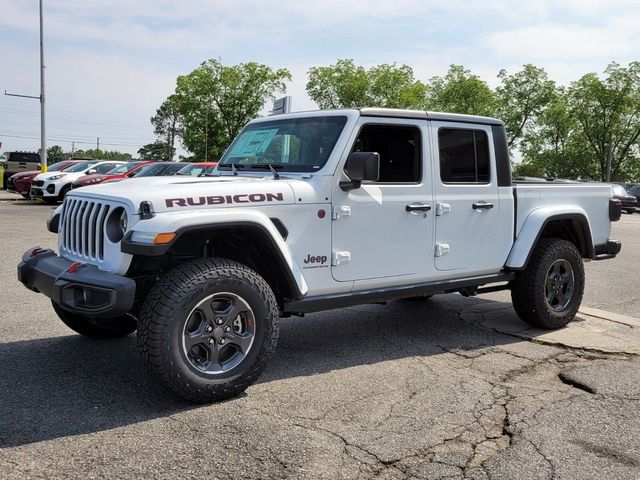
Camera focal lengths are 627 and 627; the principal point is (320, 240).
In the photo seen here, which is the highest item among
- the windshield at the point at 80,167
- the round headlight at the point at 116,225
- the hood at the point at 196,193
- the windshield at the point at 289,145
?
the windshield at the point at 80,167

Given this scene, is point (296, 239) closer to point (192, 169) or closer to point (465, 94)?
point (192, 169)

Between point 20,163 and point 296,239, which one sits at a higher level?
point 20,163

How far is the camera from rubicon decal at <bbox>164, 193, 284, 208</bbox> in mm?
3724

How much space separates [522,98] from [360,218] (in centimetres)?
4938

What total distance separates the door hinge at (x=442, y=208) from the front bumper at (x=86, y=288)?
2.45 m

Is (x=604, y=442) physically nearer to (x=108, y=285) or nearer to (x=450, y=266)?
(x=450, y=266)

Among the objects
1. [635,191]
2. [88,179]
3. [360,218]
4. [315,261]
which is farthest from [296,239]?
[635,191]

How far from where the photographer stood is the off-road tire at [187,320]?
3568 mm

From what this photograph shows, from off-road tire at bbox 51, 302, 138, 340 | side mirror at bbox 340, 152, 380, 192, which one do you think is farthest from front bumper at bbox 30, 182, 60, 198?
side mirror at bbox 340, 152, 380, 192

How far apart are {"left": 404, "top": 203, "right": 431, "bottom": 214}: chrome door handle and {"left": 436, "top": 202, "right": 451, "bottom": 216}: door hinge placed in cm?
10

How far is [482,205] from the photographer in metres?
5.22

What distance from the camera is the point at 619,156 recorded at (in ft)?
167

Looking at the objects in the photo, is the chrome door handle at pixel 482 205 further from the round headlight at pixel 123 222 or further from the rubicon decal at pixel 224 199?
the round headlight at pixel 123 222

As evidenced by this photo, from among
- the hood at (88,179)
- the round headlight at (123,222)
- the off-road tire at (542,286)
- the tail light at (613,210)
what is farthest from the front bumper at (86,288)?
the hood at (88,179)
